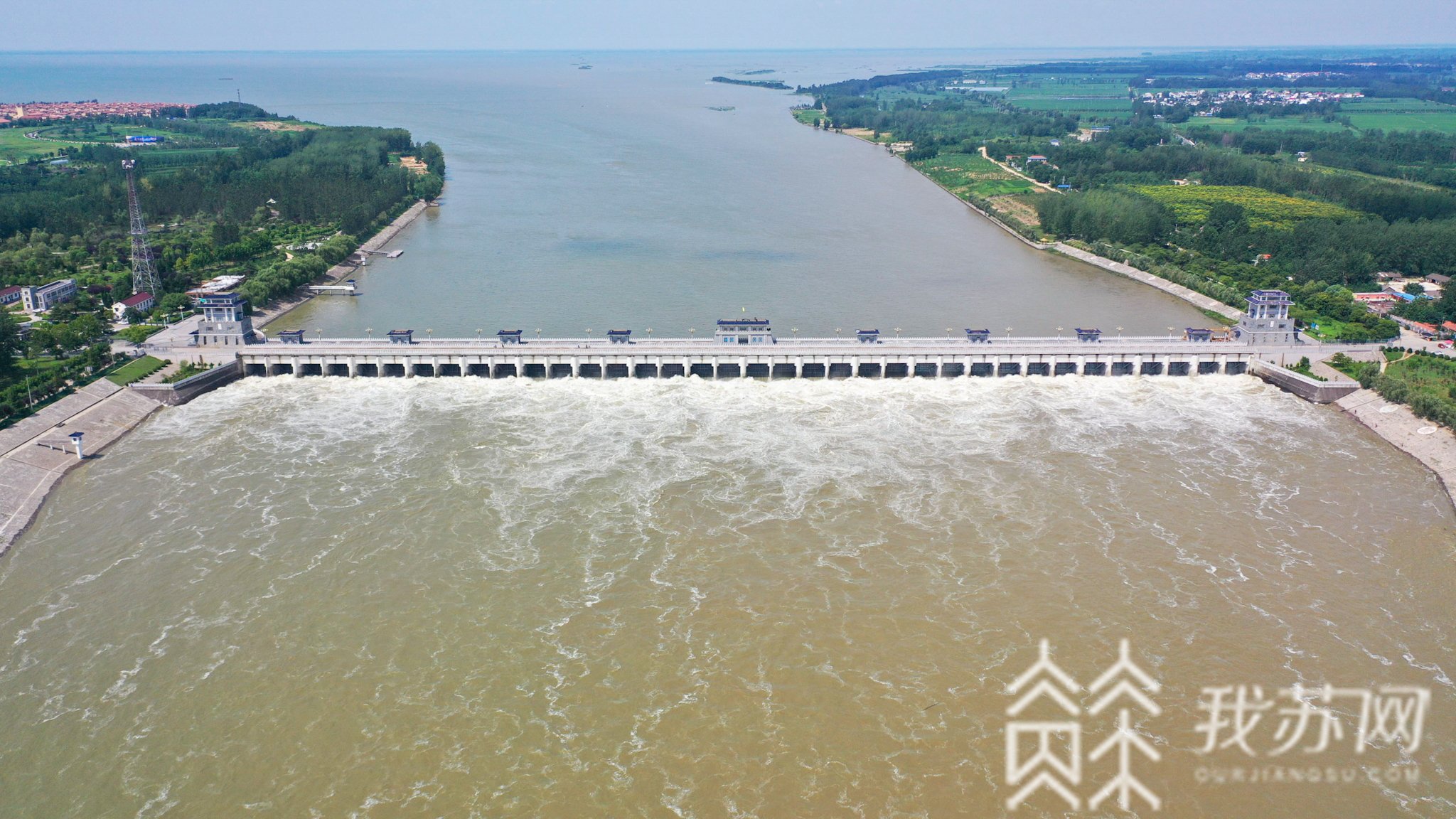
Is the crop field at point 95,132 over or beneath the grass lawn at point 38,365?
over

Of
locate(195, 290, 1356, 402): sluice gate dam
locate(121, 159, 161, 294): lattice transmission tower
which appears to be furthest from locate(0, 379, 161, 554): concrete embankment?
locate(121, 159, 161, 294): lattice transmission tower

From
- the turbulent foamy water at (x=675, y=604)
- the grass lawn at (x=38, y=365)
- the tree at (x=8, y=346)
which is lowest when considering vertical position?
the turbulent foamy water at (x=675, y=604)

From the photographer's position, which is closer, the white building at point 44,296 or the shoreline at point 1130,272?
the white building at point 44,296

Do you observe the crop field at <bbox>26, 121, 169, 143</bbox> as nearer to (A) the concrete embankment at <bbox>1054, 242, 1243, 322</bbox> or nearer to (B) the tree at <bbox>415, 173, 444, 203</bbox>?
(B) the tree at <bbox>415, 173, 444, 203</bbox>

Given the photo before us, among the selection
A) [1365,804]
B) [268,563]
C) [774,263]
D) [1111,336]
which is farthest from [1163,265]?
[268,563]

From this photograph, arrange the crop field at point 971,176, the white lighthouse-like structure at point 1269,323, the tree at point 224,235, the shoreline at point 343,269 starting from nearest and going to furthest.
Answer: the white lighthouse-like structure at point 1269,323, the shoreline at point 343,269, the tree at point 224,235, the crop field at point 971,176

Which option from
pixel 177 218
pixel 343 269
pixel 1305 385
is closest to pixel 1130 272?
pixel 1305 385

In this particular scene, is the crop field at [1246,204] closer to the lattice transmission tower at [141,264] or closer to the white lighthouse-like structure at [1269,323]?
the white lighthouse-like structure at [1269,323]

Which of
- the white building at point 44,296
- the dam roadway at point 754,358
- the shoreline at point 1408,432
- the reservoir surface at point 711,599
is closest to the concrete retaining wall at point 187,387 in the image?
the reservoir surface at point 711,599
